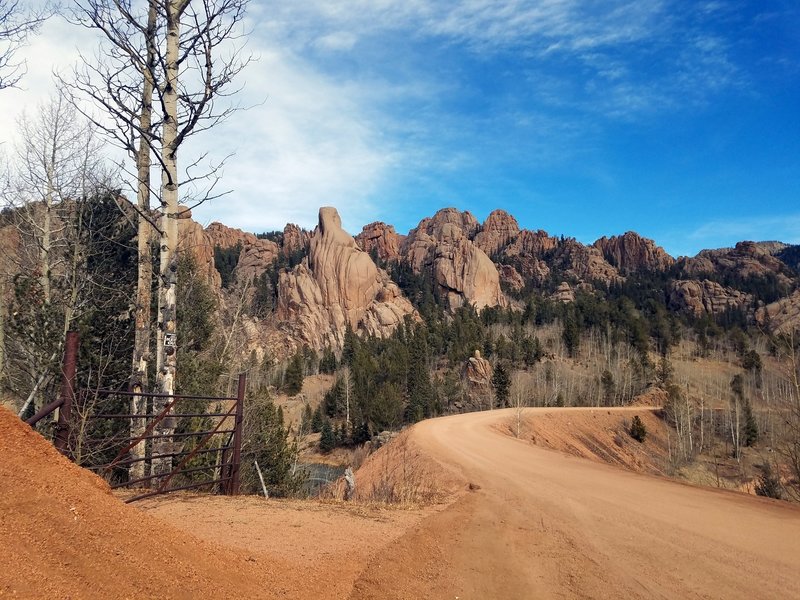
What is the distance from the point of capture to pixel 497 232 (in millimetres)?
166500

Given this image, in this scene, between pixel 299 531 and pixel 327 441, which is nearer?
pixel 299 531

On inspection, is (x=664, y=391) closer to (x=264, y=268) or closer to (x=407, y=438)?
(x=407, y=438)

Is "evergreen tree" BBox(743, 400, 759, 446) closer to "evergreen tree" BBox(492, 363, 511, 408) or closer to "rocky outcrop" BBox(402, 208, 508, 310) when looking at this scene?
"evergreen tree" BBox(492, 363, 511, 408)

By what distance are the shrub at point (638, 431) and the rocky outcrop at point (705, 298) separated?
84060 millimetres

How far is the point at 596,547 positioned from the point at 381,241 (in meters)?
143

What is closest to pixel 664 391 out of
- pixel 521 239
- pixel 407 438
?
pixel 407 438

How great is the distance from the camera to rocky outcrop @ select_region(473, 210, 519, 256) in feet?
532

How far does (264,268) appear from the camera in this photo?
120625mm

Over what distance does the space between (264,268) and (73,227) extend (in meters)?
110

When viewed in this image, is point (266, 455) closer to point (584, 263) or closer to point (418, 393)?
point (418, 393)

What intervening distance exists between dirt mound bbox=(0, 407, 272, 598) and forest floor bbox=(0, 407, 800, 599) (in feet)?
0.04

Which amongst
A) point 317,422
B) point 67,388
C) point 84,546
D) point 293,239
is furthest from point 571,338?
point 84,546

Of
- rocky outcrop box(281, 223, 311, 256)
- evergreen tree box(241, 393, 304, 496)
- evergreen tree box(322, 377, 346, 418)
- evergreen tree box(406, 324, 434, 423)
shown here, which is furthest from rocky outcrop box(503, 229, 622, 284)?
evergreen tree box(241, 393, 304, 496)

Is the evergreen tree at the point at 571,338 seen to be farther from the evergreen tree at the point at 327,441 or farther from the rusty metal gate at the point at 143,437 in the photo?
the rusty metal gate at the point at 143,437
